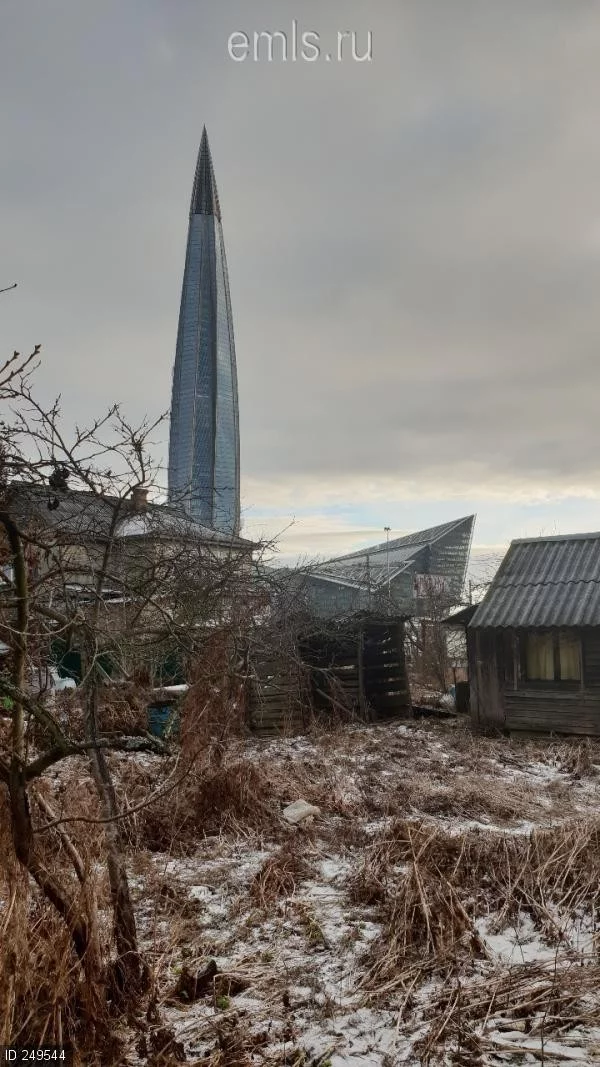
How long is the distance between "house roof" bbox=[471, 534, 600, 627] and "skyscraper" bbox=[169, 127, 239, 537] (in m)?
60.3

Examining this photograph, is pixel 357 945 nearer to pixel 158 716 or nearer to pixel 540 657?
pixel 158 716

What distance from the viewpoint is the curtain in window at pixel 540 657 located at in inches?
519

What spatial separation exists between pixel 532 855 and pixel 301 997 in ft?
8.06

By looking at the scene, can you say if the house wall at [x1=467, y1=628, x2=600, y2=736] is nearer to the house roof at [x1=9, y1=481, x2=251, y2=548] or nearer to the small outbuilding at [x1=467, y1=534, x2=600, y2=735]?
the small outbuilding at [x1=467, y1=534, x2=600, y2=735]

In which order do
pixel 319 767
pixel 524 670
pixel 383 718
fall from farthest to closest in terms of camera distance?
pixel 383 718 → pixel 524 670 → pixel 319 767

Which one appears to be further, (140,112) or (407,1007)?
(140,112)

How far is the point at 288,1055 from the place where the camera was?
3.46m

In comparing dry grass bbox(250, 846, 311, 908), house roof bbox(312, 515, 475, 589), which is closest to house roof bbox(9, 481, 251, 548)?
dry grass bbox(250, 846, 311, 908)

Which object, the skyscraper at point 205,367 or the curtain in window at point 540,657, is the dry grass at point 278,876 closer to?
the curtain in window at point 540,657

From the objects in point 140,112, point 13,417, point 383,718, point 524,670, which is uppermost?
point 140,112

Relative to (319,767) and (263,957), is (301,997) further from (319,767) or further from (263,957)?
(319,767)

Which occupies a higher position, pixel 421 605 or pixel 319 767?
pixel 421 605

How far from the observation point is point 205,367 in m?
83.9

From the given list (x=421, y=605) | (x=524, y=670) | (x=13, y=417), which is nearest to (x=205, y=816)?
(x=13, y=417)
